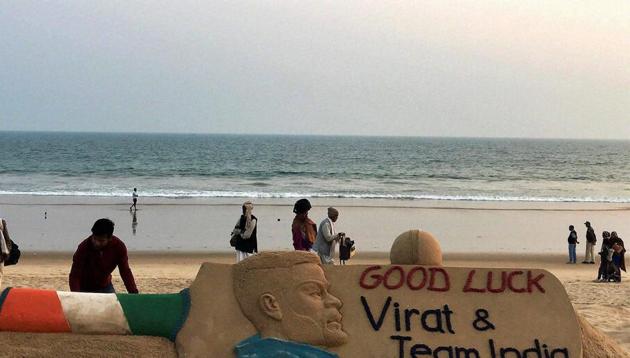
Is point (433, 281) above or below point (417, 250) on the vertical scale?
below

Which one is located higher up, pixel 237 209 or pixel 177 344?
pixel 177 344

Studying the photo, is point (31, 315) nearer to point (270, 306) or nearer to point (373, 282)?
point (270, 306)

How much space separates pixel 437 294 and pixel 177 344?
168cm

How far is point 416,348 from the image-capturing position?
431 cm

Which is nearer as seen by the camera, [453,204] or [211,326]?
[211,326]

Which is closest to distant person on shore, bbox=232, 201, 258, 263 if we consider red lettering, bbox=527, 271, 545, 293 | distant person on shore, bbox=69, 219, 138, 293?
distant person on shore, bbox=69, 219, 138, 293

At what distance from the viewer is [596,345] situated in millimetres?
4656

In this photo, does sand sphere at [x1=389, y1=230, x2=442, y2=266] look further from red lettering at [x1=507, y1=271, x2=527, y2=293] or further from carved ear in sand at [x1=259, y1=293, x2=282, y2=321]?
carved ear in sand at [x1=259, y1=293, x2=282, y2=321]

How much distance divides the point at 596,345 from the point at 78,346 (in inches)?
133

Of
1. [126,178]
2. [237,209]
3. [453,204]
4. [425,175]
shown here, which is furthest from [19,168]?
[453,204]

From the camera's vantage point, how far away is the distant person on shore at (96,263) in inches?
214

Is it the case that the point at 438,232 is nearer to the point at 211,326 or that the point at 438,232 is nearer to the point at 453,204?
the point at 453,204

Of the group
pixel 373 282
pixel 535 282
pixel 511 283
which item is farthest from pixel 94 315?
pixel 535 282

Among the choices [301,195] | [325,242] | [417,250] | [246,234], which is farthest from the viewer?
[301,195]
